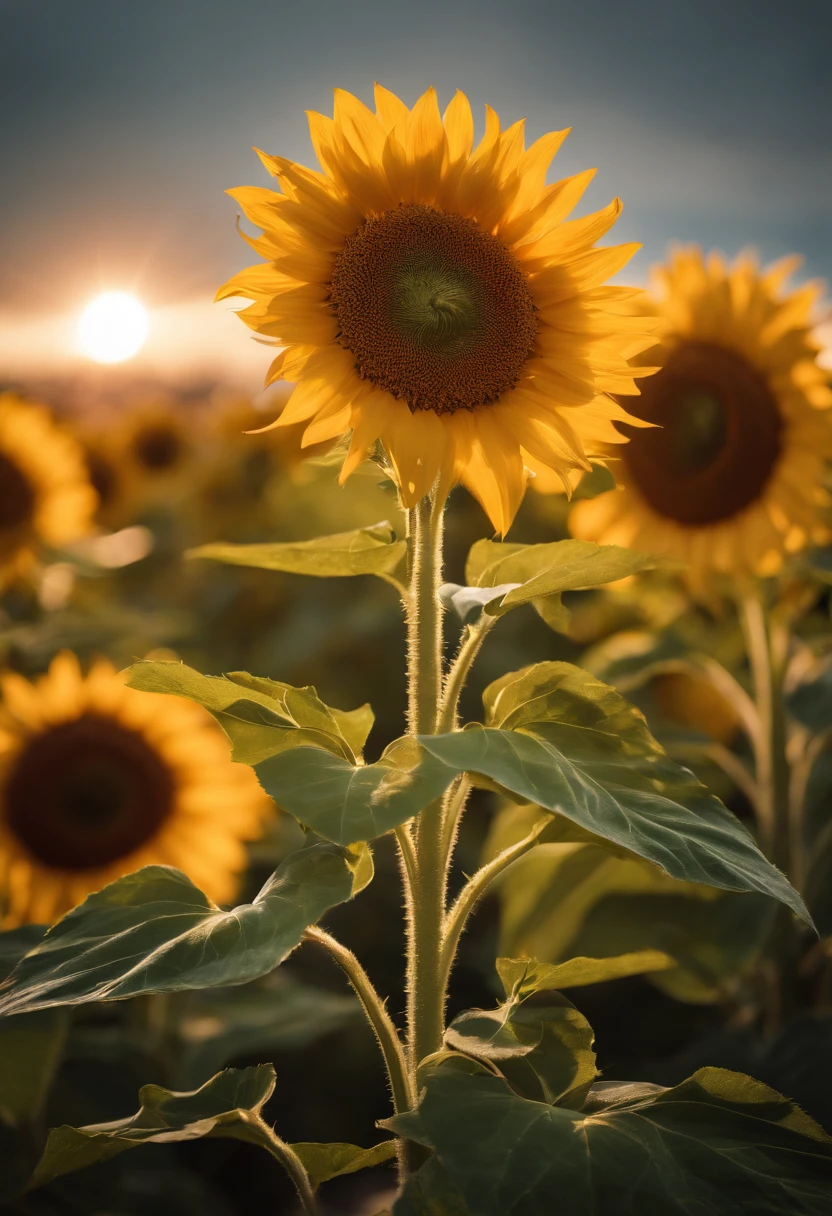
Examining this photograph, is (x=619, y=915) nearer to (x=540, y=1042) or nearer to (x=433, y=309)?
(x=540, y=1042)

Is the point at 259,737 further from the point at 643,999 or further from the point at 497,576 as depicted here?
the point at 643,999

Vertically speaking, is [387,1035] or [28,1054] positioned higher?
Answer: [387,1035]

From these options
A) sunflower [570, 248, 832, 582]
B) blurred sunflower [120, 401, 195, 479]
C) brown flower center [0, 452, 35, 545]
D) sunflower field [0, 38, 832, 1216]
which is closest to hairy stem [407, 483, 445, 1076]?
sunflower field [0, 38, 832, 1216]

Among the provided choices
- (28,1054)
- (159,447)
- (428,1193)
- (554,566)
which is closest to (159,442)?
(159,447)

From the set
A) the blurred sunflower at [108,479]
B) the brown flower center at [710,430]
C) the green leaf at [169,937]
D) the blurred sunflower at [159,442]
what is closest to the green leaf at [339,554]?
the green leaf at [169,937]

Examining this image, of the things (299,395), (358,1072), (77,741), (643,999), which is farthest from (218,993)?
(299,395)

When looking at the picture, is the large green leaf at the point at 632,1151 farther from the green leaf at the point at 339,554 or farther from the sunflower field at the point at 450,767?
the green leaf at the point at 339,554

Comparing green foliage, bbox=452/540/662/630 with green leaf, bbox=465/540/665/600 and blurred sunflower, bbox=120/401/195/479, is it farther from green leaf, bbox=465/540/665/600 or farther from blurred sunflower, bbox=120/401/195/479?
blurred sunflower, bbox=120/401/195/479
